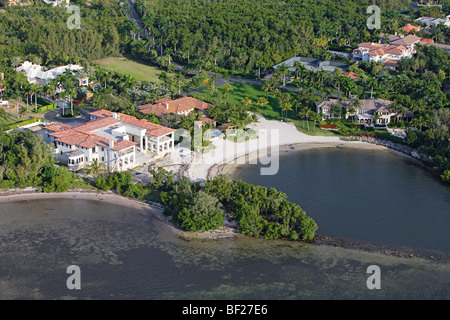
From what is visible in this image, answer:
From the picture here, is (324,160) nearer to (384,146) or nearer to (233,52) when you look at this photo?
(384,146)

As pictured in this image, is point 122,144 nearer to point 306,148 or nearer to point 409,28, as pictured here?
point 306,148

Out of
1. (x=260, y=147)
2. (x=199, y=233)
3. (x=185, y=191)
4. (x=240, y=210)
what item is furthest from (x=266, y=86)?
(x=199, y=233)

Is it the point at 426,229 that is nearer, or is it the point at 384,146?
the point at 426,229

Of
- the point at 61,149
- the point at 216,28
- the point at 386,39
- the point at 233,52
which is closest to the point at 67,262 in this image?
the point at 61,149

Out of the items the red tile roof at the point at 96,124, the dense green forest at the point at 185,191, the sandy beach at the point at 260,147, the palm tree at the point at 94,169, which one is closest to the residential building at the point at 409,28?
the sandy beach at the point at 260,147

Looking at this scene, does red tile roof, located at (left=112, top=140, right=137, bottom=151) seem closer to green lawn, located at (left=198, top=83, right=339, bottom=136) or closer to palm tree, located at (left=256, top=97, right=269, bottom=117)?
palm tree, located at (left=256, top=97, right=269, bottom=117)

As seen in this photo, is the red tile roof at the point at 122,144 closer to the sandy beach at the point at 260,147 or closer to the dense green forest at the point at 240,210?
the sandy beach at the point at 260,147
